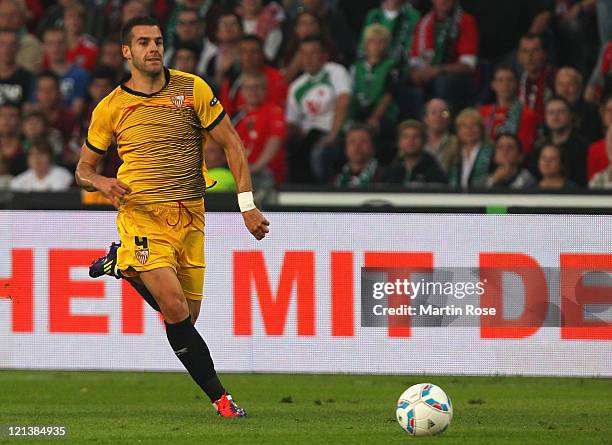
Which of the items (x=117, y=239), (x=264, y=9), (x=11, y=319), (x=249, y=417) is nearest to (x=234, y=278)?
(x=117, y=239)

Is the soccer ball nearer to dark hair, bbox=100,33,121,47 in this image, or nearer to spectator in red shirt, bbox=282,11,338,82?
spectator in red shirt, bbox=282,11,338,82

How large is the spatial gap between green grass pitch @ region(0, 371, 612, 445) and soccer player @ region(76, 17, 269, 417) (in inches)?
25.0

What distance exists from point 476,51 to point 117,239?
5658 mm

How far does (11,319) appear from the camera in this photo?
40.8 feet

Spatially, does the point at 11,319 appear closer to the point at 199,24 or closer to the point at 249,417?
the point at 249,417

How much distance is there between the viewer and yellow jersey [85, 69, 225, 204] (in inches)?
370

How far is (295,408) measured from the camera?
1037 cm

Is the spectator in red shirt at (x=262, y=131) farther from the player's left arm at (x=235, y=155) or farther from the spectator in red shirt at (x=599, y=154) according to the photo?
the player's left arm at (x=235, y=155)

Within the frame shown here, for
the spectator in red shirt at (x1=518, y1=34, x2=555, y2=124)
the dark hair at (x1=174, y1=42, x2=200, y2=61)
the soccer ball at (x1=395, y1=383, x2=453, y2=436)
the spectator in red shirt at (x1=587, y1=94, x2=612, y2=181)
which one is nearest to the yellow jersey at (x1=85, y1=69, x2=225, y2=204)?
the soccer ball at (x1=395, y1=383, x2=453, y2=436)

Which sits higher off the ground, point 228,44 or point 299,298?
point 228,44

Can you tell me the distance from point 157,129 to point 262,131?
22.0 feet

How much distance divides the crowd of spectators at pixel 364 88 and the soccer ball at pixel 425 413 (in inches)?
228

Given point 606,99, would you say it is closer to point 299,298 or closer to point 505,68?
point 505,68

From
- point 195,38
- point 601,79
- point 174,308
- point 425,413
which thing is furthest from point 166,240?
point 195,38
